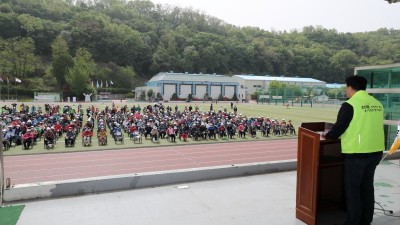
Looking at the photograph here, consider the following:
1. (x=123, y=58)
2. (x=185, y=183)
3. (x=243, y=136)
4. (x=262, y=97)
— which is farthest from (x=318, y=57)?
(x=185, y=183)

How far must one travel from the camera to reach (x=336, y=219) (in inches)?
152

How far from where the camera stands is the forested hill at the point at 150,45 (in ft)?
237

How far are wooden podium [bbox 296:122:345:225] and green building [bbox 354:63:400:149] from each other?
23.8 feet

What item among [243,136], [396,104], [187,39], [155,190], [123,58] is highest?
[187,39]

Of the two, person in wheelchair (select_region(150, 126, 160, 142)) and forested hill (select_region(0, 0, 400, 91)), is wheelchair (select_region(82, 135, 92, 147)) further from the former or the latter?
forested hill (select_region(0, 0, 400, 91))

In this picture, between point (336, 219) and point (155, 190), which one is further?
point (155, 190)

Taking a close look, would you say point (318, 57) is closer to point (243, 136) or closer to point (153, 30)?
point (153, 30)

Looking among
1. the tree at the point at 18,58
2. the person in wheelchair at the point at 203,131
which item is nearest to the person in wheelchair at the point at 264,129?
the person in wheelchair at the point at 203,131

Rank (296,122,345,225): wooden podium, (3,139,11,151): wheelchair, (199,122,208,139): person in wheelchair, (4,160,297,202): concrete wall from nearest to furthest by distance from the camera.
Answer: (296,122,345,225): wooden podium
(4,160,297,202): concrete wall
(3,139,11,151): wheelchair
(199,122,208,139): person in wheelchair

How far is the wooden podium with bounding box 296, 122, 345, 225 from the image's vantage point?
354 cm

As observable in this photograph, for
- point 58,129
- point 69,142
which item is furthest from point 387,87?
point 58,129

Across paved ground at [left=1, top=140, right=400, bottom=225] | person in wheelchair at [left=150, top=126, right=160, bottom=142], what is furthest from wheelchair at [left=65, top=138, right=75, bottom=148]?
paved ground at [left=1, top=140, right=400, bottom=225]

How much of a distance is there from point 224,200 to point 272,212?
2.46 ft

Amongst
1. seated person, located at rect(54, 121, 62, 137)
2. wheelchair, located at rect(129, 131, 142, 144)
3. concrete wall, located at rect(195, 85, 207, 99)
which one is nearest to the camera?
wheelchair, located at rect(129, 131, 142, 144)
